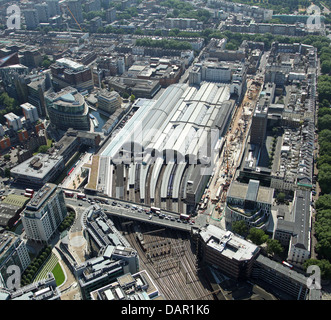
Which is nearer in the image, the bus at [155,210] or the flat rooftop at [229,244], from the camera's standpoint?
the flat rooftop at [229,244]

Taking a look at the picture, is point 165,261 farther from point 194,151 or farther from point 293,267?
point 194,151

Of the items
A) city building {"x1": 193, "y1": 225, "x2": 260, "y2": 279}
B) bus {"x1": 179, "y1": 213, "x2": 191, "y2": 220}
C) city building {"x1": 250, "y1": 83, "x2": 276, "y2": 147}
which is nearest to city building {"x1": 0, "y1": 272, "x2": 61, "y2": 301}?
city building {"x1": 193, "y1": 225, "x2": 260, "y2": 279}

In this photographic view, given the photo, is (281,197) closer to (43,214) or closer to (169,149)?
(169,149)

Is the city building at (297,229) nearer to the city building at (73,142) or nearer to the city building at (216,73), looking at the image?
the city building at (73,142)

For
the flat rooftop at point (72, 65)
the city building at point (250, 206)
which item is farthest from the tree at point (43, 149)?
the city building at point (250, 206)

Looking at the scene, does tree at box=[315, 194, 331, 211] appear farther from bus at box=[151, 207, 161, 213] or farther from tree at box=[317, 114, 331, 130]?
tree at box=[317, 114, 331, 130]

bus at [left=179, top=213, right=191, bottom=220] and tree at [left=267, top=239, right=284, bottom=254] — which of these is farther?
bus at [left=179, top=213, right=191, bottom=220]
